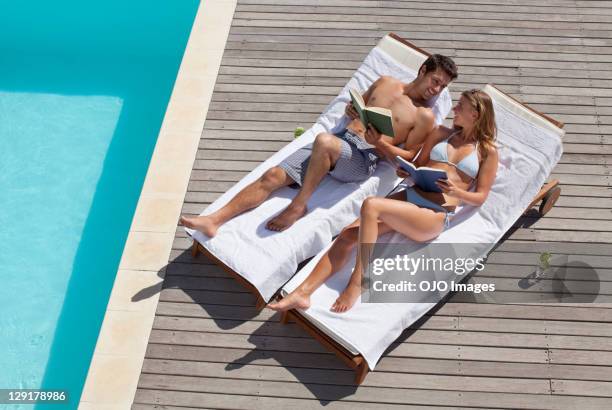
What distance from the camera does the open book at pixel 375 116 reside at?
4.42 meters

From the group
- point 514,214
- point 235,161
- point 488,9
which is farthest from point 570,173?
point 235,161

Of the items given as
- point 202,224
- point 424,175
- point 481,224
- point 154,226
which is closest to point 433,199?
point 424,175

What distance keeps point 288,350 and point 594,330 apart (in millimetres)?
2119

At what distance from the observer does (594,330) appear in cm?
449

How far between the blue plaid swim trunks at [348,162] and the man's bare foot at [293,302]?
35.8 inches

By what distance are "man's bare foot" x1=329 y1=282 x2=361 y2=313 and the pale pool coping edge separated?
52.2 inches

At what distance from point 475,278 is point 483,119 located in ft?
3.81

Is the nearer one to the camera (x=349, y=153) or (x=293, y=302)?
(x=293, y=302)

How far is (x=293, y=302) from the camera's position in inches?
162

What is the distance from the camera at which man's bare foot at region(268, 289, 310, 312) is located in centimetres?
→ 411

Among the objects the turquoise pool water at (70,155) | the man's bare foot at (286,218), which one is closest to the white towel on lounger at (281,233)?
the man's bare foot at (286,218)

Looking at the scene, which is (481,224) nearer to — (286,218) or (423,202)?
(423,202)

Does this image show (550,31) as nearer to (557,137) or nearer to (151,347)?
(557,137)

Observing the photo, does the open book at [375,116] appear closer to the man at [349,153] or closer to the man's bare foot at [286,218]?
the man at [349,153]
